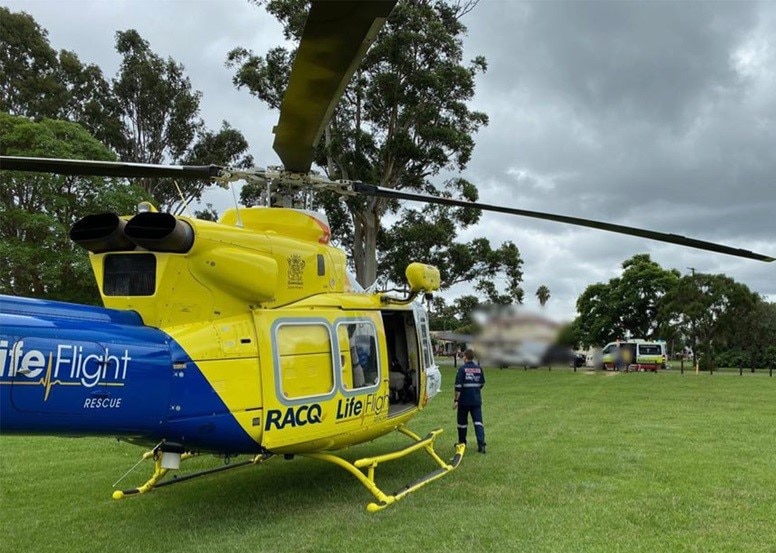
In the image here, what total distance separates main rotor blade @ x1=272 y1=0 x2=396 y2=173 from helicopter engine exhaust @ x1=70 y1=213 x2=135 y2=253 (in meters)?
1.55

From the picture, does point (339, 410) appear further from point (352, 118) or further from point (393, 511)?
point (352, 118)

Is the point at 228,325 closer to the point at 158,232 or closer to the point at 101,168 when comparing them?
the point at 158,232

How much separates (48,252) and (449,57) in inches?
648

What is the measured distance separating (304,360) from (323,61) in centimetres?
316

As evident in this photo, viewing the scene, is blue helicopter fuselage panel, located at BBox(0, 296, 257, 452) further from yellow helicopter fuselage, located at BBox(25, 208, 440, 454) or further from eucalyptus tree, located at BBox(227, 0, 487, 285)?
eucalyptus tree, located at BBox(227, 0, 487, 285)

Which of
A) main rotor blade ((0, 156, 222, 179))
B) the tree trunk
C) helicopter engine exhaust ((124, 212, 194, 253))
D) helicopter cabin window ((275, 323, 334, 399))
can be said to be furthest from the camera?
the tree trunk

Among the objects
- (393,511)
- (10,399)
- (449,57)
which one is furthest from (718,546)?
(449,57)

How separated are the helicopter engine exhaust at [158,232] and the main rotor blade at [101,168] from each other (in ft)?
1.61

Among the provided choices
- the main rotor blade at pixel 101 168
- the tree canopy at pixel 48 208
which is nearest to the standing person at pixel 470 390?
the main rotor blade at pixel 101 168

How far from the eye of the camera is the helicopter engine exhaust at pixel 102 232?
16.9 ft

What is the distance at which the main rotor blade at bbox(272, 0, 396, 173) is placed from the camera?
114 inches

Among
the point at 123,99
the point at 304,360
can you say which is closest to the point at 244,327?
the point at 304,360

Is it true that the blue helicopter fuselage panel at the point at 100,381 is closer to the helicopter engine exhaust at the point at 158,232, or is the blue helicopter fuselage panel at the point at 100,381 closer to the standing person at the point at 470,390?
the helicopter engine exhaust at the point at 158,232

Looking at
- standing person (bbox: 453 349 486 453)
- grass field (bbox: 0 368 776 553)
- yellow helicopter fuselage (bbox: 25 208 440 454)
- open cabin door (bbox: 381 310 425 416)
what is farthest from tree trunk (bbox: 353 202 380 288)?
yellow helicopter fuselage (bbox: 25 208 440 454)
